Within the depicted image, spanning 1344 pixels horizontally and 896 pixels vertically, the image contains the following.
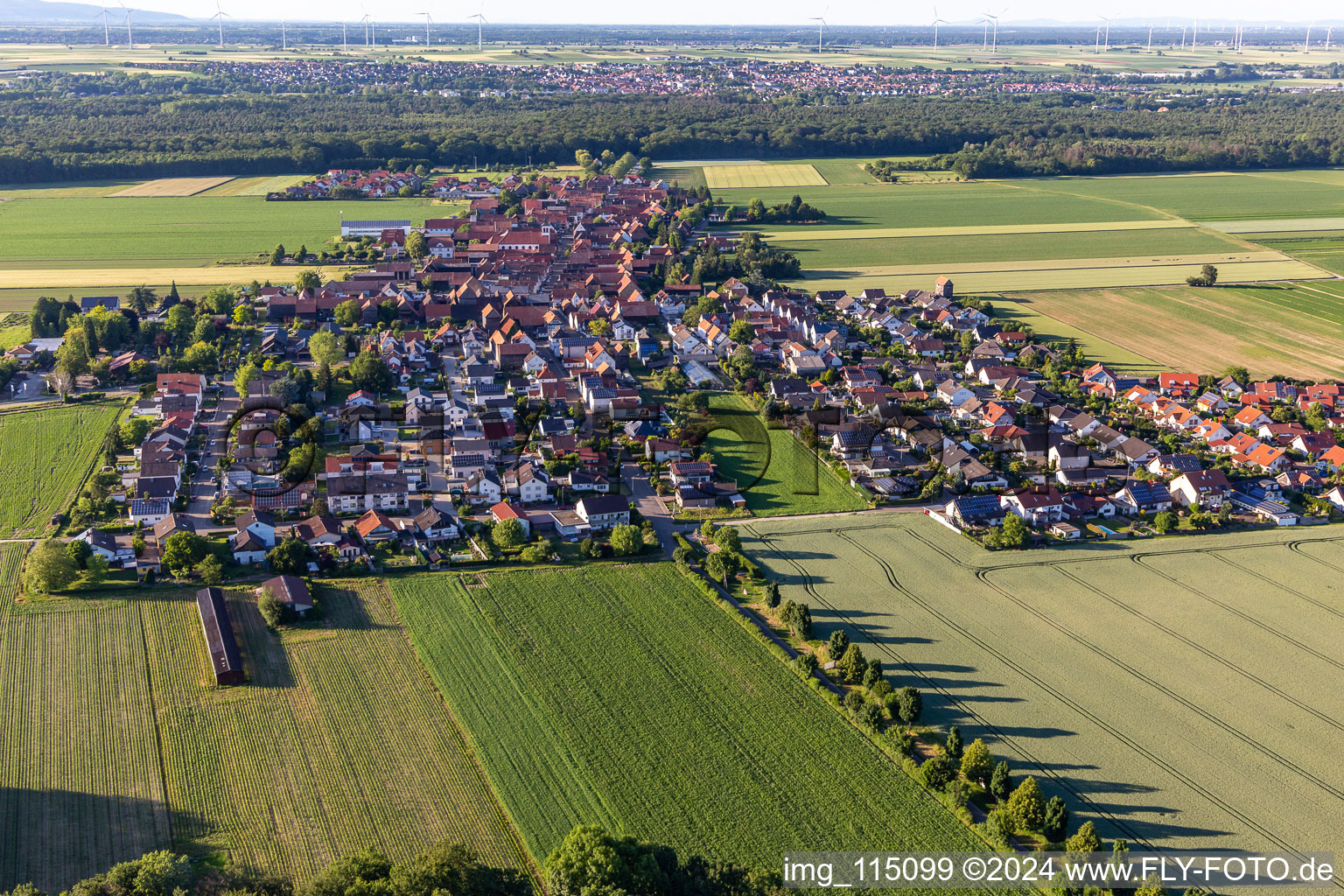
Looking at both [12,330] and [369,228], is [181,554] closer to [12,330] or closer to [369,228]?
→ [12,330]

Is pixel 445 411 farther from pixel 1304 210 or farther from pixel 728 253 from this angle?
pixel 1304 210

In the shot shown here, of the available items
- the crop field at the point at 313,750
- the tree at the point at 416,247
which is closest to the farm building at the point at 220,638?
the crop field at the point at 313,750

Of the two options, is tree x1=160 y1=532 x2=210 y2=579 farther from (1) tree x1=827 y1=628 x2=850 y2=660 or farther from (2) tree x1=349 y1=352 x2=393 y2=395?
(1) tree x1=827 y1=628 x2=850 y2=660

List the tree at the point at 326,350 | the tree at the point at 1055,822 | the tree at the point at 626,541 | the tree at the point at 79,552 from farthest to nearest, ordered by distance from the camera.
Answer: the tree at the point at 326,350 → the tree at the point at 626,541 → the tree at the point at 79,552 → the tree at the point at 1055,822

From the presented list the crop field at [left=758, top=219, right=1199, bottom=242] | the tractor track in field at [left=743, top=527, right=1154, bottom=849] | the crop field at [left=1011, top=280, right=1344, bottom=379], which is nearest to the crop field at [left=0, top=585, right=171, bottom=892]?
the tractor track in field at [left=743, top=527, right=1154, bottom=849]

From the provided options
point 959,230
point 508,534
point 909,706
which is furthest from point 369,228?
point 909,706

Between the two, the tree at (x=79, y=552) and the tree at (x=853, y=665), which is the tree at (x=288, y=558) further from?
the tree at (x=853, y=665)

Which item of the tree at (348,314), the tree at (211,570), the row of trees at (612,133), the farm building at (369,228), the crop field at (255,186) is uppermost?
the row of trees at (612,133)
